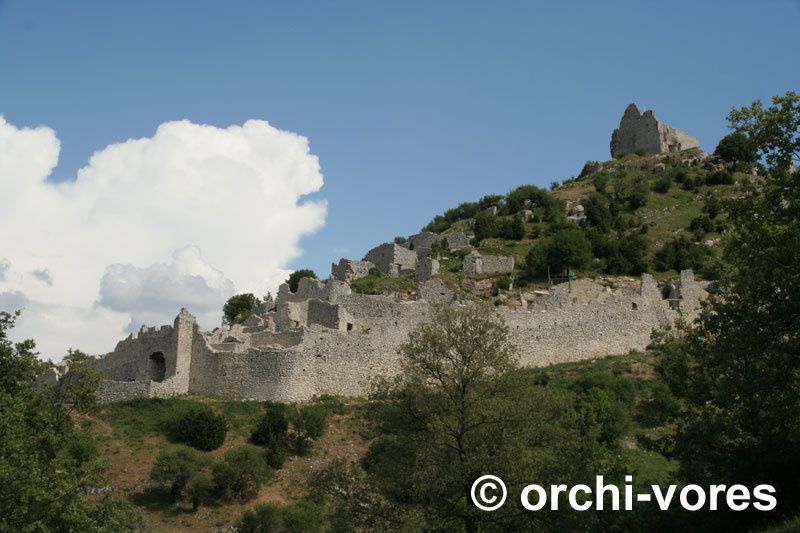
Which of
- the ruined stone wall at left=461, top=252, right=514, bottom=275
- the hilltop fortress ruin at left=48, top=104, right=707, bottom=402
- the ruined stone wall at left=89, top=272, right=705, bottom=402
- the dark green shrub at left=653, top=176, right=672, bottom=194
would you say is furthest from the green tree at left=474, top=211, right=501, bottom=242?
the ruined stone wall at left=89, top=272, right=705, bottom=402

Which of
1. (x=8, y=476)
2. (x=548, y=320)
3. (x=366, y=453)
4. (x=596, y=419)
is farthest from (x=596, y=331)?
Result: (x=8, y=476)

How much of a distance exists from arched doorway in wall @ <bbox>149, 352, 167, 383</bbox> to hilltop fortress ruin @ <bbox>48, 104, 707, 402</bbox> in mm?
49

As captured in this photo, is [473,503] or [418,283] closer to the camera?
[473,503]

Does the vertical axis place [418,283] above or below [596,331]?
above

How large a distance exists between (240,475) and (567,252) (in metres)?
35.2

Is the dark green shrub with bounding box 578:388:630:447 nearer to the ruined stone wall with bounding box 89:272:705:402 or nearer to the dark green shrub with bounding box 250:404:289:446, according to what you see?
the ruined stone wall with bounding box 89:272:705:402

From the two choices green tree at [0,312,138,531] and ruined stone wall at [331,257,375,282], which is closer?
green tree at [0,312,138,531]

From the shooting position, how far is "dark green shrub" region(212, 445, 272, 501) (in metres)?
34.8

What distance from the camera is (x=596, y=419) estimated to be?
38125mm

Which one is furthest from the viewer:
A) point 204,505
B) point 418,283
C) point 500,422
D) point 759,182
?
point 418,283

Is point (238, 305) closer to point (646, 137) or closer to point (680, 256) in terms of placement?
point (680, 256)

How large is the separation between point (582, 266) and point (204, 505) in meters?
37.5

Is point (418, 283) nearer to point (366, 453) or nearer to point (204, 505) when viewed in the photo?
point (366, 453)

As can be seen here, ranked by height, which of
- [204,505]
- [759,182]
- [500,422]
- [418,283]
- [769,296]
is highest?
[418,283]
